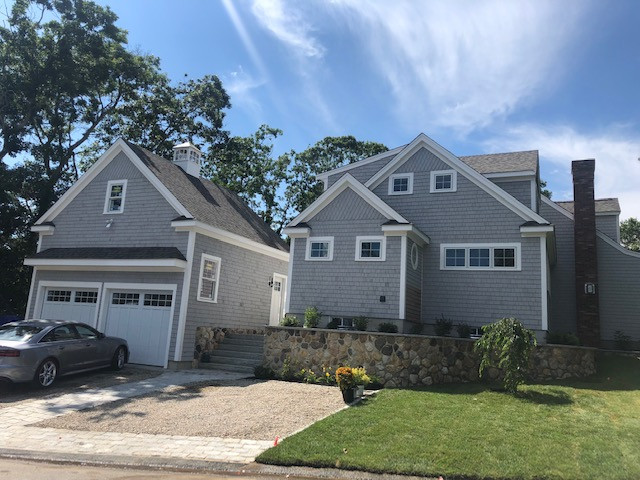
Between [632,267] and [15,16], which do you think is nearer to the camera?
[632,267]

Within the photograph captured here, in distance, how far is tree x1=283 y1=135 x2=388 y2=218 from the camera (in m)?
35.9

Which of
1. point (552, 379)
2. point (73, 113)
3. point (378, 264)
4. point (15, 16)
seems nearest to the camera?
point (552, 379)

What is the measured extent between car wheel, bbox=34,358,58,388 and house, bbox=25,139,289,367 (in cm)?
416

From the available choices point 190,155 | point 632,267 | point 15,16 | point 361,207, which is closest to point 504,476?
point 361,207

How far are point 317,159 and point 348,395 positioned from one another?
2826 centimetres

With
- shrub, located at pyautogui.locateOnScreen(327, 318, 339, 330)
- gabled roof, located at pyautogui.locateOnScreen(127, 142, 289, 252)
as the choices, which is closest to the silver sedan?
gabled roof, located at pyautogui.locateOnScreen(127, 142, 289, 252)

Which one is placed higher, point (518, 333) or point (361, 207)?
point (361, 207)

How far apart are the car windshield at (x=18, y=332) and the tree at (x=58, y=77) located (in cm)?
1398

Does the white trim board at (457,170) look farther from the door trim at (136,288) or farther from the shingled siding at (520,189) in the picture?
the door trim at (136,288)

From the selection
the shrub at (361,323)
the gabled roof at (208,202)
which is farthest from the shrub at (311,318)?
the gabled roof at (208,202)

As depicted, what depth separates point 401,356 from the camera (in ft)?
42.5

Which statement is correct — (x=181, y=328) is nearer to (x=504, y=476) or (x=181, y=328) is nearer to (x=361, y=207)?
(x=361, y=207)

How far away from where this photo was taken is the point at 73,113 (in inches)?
1069

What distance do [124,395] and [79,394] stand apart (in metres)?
1.11
